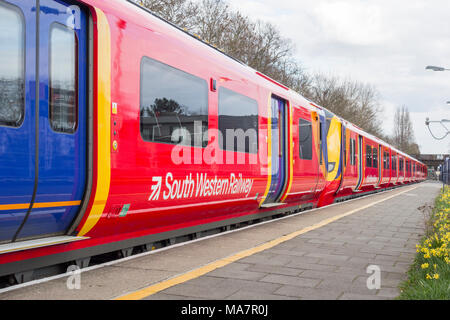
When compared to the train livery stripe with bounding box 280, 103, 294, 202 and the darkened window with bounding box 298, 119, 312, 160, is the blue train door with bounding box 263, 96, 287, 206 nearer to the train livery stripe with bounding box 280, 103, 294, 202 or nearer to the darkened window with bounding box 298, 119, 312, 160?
the train livery stripe with bounding box 280, 103, 294, 202

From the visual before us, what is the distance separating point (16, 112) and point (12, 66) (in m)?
0.37

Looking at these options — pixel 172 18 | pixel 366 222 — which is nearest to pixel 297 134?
pixel 366 222

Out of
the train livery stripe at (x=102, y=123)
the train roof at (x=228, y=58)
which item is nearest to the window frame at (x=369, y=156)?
the train roof at (x=228, y=58)

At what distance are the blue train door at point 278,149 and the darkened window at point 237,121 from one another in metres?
0.99

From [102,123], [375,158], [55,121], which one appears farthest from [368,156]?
[55,121]

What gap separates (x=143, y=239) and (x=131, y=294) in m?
2.01

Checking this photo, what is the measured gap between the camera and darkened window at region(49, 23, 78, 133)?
4.33 metres

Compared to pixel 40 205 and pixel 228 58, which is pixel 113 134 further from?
pixel 228 58

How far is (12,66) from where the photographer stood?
12.9ft

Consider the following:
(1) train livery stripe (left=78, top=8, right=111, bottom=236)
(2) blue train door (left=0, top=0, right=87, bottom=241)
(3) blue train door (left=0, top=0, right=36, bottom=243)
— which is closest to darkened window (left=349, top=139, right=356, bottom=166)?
(1) train livery stripe (left=78, top=8, right=111, bottom=236)

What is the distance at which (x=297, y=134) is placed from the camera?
11.2 m

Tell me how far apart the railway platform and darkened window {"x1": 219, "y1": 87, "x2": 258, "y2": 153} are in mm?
1509
